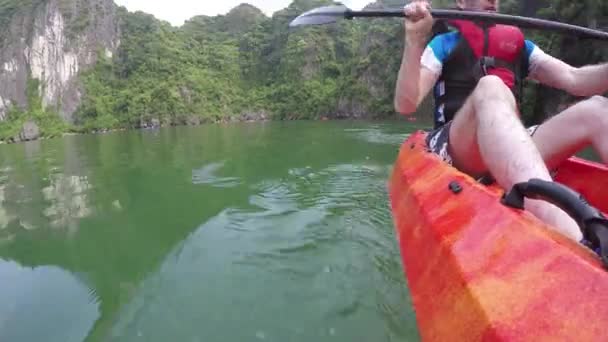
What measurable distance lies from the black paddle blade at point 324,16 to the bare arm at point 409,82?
0.58m

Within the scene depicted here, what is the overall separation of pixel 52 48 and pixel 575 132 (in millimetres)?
75782

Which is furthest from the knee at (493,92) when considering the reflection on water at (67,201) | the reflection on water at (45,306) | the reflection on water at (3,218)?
the reflection on water at (3,218)

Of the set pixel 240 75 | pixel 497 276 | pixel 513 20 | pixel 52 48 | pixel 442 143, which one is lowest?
pixel 497 276

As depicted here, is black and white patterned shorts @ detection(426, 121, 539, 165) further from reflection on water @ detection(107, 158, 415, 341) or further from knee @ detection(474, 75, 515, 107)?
reflection on water @ detection(107, 158, 415, 341)

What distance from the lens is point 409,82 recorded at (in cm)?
177

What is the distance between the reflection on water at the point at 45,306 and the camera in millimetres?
2039

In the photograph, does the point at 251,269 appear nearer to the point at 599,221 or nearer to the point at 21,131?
the point at 599,221

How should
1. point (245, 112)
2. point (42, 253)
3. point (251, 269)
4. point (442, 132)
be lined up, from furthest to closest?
point (245, 112) < point (42, 253) < point (251, 269) < point (442, 132)

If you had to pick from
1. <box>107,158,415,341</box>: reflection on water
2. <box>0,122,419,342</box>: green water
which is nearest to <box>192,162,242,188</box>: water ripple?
<box>0,122,419,342</box>: green water

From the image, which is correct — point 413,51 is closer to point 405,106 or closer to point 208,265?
point 405,106

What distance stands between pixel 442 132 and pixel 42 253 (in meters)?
3.02

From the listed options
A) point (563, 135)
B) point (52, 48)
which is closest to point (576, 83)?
point (563, 135)

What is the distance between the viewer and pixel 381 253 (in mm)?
2703

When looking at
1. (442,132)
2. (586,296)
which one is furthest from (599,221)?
(442,132)
